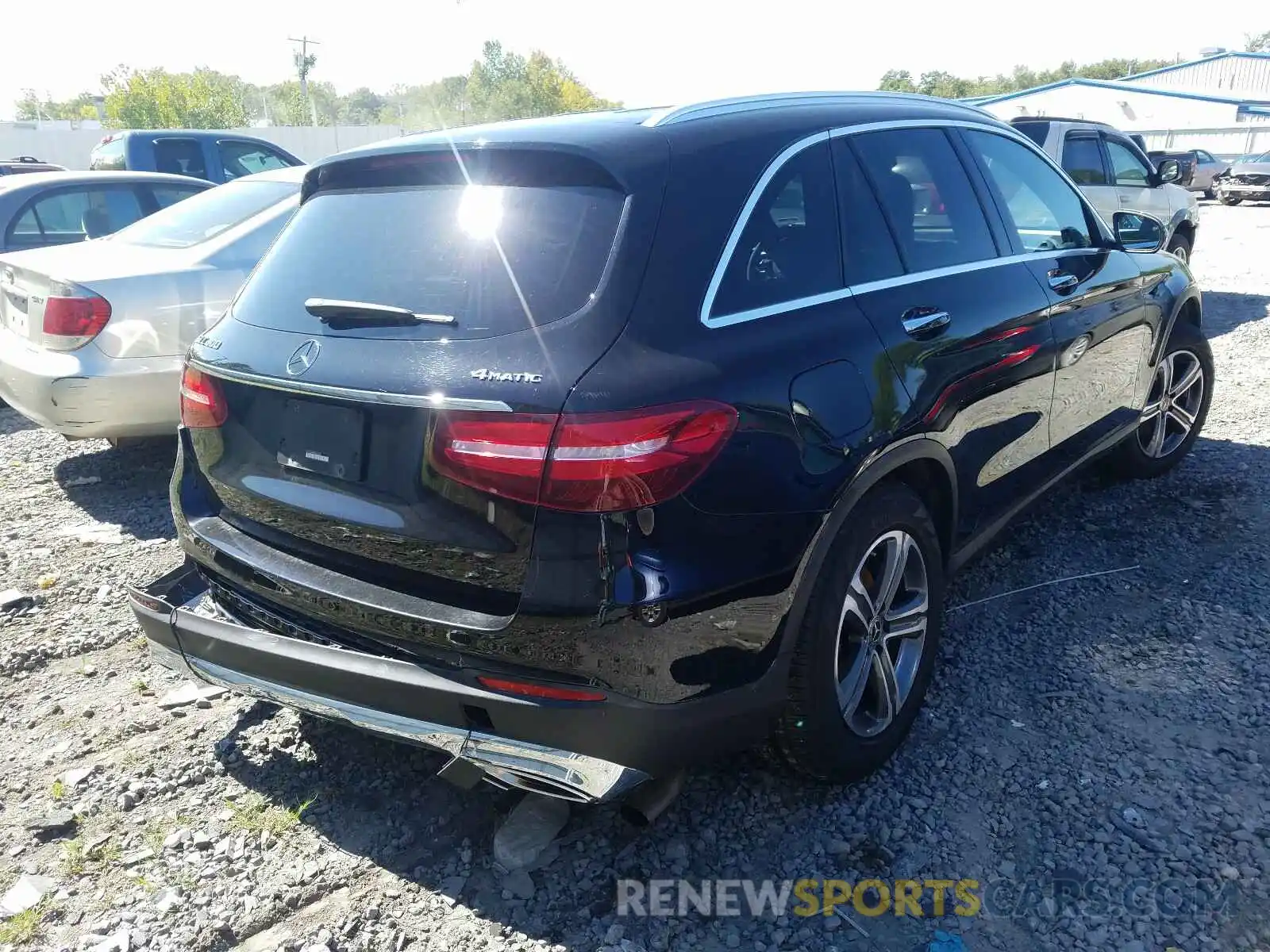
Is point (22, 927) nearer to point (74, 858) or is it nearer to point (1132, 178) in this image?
point (74, 858)

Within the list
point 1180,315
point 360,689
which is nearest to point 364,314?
point 360,689

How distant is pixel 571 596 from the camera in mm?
2008

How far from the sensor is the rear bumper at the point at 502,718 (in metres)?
2.08

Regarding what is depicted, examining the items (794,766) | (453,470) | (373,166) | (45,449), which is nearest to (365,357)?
(453,470)

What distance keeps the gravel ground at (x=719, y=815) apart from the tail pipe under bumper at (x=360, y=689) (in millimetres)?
439

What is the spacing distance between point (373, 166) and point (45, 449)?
471cm

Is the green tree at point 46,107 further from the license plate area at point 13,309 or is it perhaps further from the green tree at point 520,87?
the license plate area at point 13,309

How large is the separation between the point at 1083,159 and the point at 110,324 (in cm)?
914

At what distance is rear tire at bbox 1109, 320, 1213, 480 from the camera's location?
16.0 feet

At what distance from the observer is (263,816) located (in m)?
2.74

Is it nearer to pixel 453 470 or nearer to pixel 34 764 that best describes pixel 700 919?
pixel 453 470

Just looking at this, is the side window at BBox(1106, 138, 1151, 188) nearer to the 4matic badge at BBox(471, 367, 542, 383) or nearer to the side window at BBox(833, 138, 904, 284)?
the side window at BBox(833, 138, 904, 284)

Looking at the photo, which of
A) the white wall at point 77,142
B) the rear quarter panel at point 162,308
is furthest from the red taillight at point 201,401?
the white wall at point 77,142

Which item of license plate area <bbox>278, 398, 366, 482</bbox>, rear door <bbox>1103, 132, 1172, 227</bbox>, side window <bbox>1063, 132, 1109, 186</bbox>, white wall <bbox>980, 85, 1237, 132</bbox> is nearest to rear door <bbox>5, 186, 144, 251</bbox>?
license plate area <bbox>278, 398, 366, 482</bbox>
